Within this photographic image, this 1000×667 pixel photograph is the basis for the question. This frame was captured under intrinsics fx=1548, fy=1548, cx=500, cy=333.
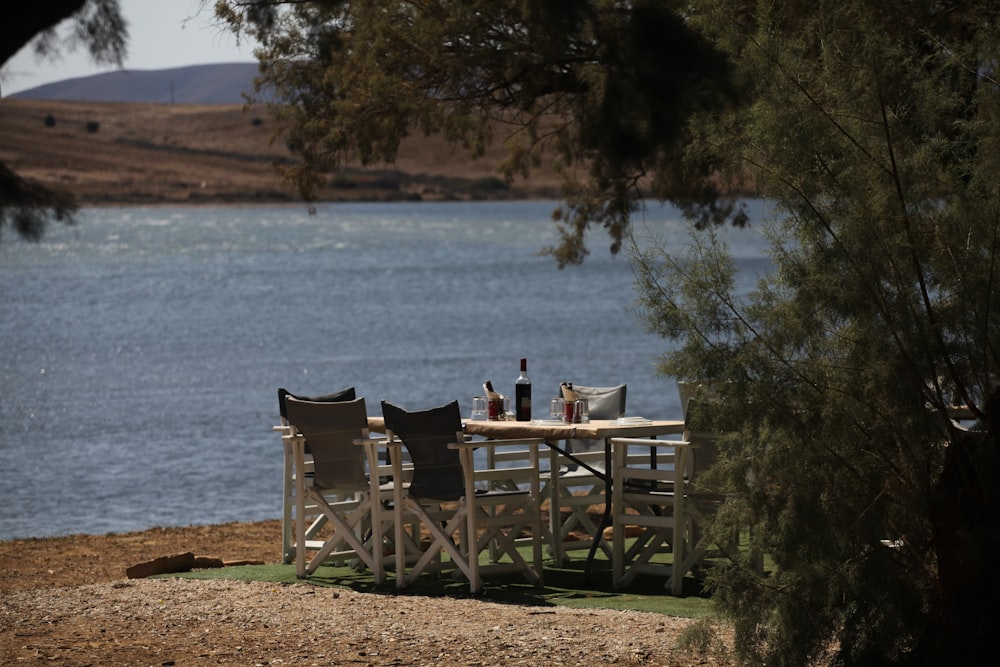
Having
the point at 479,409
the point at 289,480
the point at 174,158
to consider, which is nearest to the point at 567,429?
the point at 479,409

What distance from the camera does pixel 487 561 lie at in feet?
27.0

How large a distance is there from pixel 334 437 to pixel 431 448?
1.75 feet

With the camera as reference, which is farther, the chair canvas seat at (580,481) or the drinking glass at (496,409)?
the chair canvas seat at (580,481)

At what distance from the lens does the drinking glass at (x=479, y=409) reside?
8031 millimetres

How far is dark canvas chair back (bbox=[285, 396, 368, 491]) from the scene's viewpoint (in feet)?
24.1

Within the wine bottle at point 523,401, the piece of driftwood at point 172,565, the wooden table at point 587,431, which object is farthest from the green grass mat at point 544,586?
the wine bottle at point 523,401

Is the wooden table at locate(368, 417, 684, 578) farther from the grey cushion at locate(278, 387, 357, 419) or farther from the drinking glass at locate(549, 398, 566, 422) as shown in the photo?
the grey cushion at locate(278, 387, 357, 419)

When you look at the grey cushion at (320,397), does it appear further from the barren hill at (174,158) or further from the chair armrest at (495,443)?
the barren hill at (174,158)

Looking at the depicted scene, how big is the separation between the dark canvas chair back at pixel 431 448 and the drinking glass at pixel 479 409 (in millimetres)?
833

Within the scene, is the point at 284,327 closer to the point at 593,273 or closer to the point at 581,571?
the point at 593,273

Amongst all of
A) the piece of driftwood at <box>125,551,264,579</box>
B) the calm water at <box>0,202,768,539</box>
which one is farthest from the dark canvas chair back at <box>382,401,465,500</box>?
the piece of driftwood at <box>125,551,264,579</box>

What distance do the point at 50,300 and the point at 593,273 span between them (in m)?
23.7

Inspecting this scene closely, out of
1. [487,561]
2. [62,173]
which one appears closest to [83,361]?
[487,561]

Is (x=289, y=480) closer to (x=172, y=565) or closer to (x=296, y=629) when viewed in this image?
(x=172, y=565)
